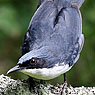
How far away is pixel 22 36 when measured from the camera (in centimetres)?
738

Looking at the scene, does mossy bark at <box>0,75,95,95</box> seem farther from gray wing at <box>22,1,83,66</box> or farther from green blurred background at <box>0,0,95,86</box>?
green blurred background at <box>0,0,95,86</box>

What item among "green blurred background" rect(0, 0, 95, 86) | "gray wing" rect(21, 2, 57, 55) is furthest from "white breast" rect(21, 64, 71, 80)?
"green blurred background" rect(0, 0, 95, 86)

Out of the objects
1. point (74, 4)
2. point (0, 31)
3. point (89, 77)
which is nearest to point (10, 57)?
point (0, 31)

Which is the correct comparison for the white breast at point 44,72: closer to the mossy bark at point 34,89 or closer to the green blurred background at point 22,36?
the mossy bark at point 34,89

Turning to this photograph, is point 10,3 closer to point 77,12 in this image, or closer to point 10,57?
point 10,57

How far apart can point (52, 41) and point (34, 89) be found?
2.40 ft

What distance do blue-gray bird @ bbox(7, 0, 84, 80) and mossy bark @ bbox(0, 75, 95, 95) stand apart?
356 millimetres

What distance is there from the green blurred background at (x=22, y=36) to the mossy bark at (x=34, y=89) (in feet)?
6.12

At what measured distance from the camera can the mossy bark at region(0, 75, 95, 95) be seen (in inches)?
190

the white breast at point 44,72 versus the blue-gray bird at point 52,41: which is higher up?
the blue-gray bird at point 52,41

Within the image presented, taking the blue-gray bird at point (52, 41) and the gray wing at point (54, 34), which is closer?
the blue-gray bird at point (52, 41)

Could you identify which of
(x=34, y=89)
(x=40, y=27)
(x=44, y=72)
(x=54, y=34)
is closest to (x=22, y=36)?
(x=40, y=27)

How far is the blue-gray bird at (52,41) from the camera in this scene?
443 centimetres

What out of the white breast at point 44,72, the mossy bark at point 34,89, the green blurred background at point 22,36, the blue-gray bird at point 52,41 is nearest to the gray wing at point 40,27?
the blue-gray bird at point 52,41
